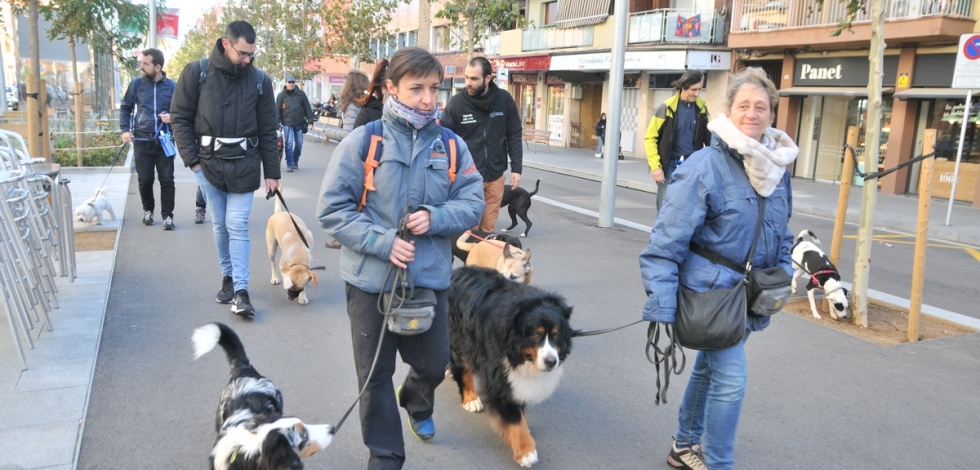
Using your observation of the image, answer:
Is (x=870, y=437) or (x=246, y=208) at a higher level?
Result: (x=246, y=208)

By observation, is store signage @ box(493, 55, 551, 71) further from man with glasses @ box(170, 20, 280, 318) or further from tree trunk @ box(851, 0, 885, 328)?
man with glasses @ box(170, 20, 280, 318)

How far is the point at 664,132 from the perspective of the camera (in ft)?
25.8

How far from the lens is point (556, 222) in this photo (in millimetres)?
11227

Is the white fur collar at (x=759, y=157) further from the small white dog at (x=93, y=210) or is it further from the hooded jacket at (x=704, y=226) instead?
the small white dog at (x=93, y=210)

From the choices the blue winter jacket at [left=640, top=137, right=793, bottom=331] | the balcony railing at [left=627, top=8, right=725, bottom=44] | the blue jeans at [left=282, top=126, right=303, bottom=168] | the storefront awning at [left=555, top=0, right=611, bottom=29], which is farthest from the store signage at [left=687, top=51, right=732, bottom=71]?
the blue winter jacket at [left=640, top=137, right=793, bottom=331]

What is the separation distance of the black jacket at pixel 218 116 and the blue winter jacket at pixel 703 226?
3792mm

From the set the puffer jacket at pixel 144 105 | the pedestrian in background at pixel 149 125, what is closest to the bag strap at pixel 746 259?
the pedestrian in background at pixel 149 125

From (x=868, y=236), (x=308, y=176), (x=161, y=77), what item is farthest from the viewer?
(x=308, y=176)

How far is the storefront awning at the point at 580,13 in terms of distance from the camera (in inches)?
1099

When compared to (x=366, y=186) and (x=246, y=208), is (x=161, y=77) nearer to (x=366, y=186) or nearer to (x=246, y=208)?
(x=246, y=208)

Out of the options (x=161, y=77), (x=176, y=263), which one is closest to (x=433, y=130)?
(x=176, y=263)

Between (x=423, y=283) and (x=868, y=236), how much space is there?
15.9 feet

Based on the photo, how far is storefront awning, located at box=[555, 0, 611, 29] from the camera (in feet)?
91.6

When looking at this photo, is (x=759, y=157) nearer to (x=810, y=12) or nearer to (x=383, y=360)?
(x=383, y=360)
